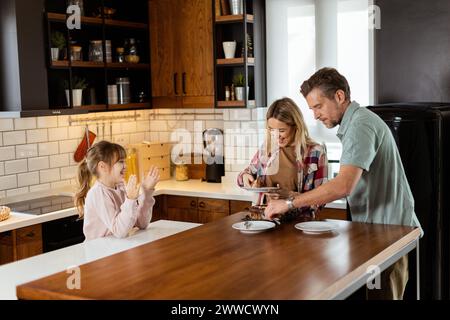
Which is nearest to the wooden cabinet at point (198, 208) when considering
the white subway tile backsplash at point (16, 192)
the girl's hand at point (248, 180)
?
the white subway tile backsplash at point (16, 192)

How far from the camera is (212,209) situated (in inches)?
188

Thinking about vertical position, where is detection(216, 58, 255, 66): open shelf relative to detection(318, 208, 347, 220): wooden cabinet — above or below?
above

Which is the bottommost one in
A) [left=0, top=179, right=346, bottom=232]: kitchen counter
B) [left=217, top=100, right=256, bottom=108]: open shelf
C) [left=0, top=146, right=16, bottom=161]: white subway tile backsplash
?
[left=0, top=179, right=346, bottom=232]: kitchen counter

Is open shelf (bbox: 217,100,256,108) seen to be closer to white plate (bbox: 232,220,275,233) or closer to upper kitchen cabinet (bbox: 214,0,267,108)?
upper kitchen cabinet (bbox: 214,0,267,108)

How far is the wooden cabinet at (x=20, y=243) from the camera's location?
146 inches

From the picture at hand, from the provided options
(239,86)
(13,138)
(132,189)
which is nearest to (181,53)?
(239,86)

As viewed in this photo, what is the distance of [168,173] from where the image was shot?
5.55 meters

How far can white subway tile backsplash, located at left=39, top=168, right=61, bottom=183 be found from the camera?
4.70 meters

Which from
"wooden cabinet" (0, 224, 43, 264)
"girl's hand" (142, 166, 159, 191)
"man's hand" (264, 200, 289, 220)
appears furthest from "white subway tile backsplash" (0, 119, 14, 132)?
"man's hand" (264, 200, 289, 220)

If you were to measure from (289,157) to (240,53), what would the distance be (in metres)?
1.98

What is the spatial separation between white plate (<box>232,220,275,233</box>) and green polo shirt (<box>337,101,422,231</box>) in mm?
433

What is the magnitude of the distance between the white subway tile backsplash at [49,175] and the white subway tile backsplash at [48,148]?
5.5 inches
